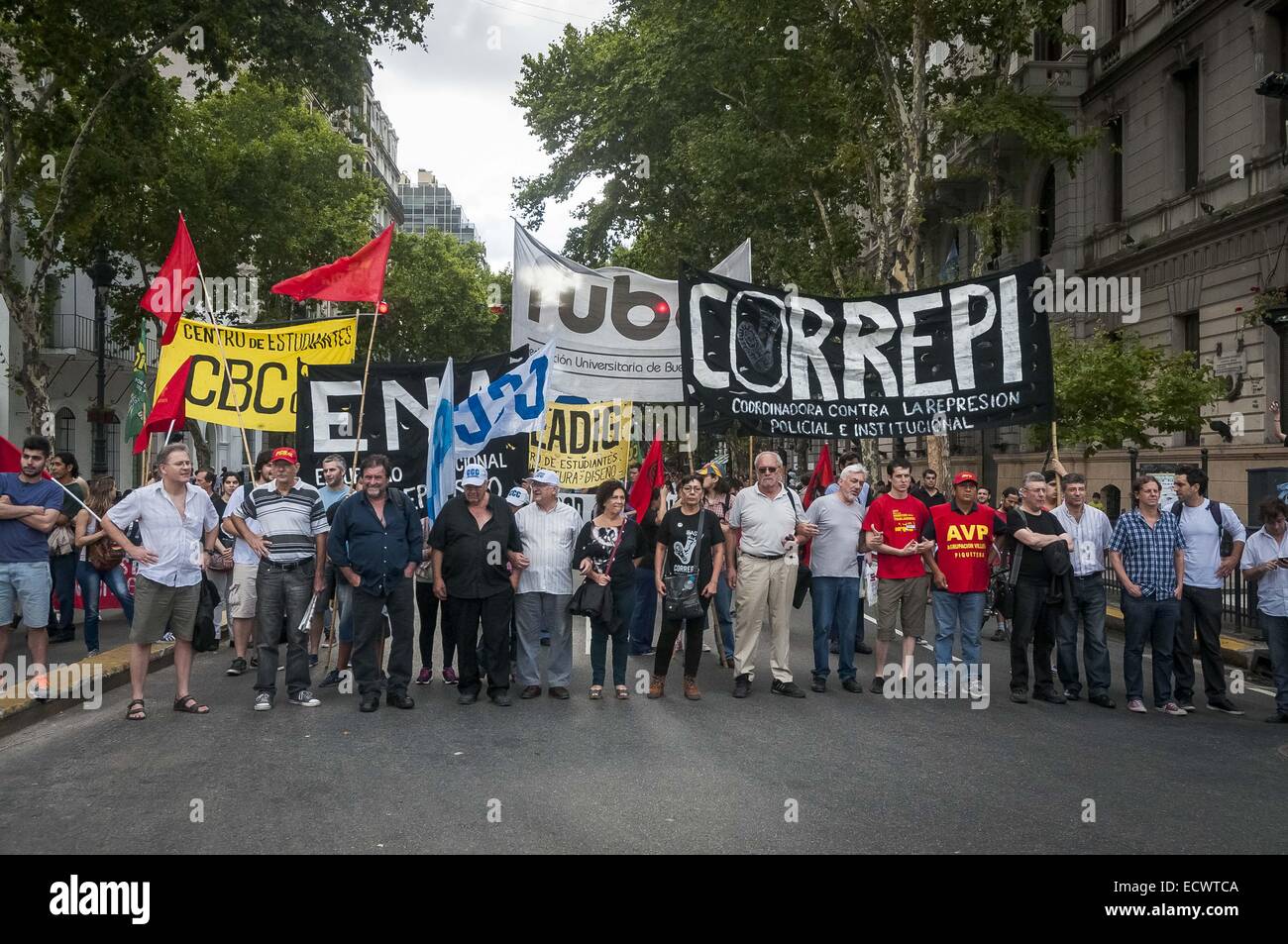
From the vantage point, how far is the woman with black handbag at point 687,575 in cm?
965

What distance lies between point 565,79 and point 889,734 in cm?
2573

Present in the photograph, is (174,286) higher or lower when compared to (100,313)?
lower

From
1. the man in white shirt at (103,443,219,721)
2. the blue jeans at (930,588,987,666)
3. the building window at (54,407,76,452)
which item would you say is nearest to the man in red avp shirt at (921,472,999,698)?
the blue jeans at (930,588,987,666)

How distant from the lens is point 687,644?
9.76m

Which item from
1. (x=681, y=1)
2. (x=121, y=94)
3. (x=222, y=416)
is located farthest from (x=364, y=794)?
(x=681, y=1)

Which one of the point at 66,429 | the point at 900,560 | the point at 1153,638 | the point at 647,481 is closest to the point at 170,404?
the point at 647,481

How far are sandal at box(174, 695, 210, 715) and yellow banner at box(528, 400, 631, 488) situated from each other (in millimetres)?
5672

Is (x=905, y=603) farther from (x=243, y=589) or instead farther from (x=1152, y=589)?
(x=243, y=589)

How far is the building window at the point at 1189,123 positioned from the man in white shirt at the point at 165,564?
2217 cm

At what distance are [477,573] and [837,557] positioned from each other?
10.1ft

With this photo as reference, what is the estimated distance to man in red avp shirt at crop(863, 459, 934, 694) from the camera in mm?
10008

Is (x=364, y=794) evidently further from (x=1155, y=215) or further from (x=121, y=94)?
(x=1155, y=215)

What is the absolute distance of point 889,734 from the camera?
8.10m

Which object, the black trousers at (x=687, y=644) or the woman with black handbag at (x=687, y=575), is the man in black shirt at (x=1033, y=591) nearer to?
the woman with black handbag at (x=687, y=575)
